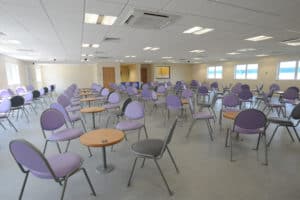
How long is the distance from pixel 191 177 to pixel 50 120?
8.43ft

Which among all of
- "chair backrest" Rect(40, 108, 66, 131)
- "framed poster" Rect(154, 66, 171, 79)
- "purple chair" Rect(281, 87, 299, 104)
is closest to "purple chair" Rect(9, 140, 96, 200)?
"chair backrest" Rect(40, 108, 66, 131)

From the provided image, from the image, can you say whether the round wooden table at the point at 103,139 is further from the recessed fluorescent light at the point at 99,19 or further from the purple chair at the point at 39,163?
the recessed fluorescent light at the point at 99,19

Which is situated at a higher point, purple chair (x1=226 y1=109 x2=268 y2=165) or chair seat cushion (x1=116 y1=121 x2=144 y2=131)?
purple chair (x1=226 y1=109 x2=268 y2=165)

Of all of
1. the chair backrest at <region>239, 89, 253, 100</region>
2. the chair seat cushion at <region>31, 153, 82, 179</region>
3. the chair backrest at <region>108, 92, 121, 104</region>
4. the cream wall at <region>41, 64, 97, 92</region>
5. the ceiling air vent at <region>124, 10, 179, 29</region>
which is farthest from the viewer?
the cream wall at <region>41, 64, 97, 92</region>

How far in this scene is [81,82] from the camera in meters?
17.2

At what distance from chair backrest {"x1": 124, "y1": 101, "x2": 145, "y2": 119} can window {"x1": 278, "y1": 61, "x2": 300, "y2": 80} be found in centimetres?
1142

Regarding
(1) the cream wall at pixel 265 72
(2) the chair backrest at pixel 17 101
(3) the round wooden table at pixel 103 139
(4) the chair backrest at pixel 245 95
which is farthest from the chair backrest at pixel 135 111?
(1) the cream wall at pixel 265 72

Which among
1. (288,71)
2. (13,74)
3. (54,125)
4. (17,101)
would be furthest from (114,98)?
(288,71)

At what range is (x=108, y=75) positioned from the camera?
1581 cm

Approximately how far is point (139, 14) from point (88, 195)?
2847 millimetres

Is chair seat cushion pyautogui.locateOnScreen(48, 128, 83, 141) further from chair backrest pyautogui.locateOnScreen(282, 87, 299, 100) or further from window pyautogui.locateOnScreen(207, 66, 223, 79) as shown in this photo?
window pyautogui.locateOnScreen(207, 66, 223, 79)

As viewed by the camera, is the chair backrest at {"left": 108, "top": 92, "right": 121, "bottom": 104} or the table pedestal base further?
the chair backrest at {"left": 108, "top": 92, "right": 121, "bottom": 104}

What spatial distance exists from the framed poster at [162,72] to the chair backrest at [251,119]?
1626cm

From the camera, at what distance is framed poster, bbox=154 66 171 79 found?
61.5 feet
